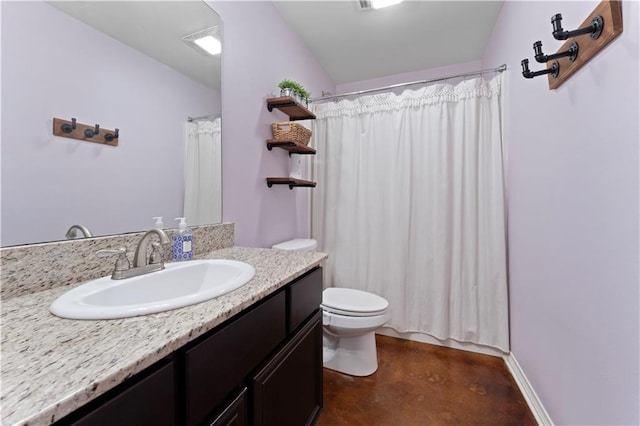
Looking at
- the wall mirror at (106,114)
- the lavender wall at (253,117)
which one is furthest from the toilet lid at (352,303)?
the wall mirror at (106,114)

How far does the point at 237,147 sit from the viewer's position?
1.50 m

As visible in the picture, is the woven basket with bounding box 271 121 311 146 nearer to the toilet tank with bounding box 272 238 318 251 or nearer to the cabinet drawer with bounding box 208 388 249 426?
the toilet tank with bounding box 272 238 318 251

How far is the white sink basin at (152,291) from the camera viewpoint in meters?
0.59

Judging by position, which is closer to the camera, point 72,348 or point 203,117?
point 72,348

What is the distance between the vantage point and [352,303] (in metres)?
1.74

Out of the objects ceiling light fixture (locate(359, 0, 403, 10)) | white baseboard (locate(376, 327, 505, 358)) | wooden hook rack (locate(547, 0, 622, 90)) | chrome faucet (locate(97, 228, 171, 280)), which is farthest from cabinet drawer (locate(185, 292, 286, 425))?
ceiling light fixture (locate(359, 0, 403, 10))

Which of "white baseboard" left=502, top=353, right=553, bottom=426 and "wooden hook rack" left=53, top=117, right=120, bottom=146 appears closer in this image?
"wooden hook rack" left=53, top=117, right=120, bottom=146

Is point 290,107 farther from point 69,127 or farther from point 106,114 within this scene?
point 69,127

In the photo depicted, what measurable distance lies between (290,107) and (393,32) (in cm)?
106

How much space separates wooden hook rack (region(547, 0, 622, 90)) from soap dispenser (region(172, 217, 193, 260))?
62.0 inches

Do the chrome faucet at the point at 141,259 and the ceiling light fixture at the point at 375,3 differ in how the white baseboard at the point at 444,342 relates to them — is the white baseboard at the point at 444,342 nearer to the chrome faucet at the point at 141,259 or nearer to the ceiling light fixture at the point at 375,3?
the chrome faucet at the point at 141,259

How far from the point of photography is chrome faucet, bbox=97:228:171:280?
2.76 ft

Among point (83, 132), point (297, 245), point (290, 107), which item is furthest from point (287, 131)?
point (83, 132)

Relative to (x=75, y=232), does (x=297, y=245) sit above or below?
below
